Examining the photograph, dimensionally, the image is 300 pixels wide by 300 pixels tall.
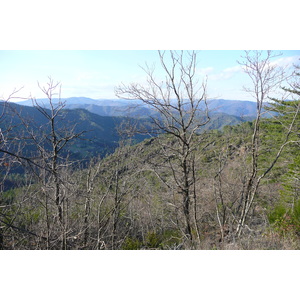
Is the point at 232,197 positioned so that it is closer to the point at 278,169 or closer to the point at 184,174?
the point at 184,174

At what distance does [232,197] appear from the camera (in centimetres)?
848

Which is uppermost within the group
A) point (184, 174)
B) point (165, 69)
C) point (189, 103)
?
point (165, 69)

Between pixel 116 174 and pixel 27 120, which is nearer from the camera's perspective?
pixel 27 120

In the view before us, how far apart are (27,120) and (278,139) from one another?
18.9 meters

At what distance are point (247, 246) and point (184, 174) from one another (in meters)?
2.42

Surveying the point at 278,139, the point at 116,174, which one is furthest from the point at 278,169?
the point at 116,174

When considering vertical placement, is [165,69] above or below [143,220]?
above

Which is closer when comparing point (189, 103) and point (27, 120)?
point (27, 120)

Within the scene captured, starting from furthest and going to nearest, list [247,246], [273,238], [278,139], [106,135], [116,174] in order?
[106,135], [278,139], [116,174], [273,238], [247,246]

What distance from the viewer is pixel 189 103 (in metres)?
5.73

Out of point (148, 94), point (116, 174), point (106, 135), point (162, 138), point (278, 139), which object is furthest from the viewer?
point (106, 135)

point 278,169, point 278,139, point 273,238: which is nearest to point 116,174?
point 273,238

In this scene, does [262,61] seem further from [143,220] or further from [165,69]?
[143,220]

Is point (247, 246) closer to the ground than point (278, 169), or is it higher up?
higher up
